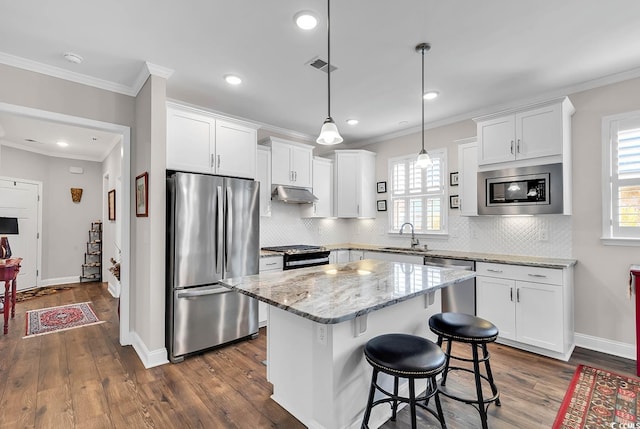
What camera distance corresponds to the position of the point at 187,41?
254cm

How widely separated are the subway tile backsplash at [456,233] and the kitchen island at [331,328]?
6.00 ft

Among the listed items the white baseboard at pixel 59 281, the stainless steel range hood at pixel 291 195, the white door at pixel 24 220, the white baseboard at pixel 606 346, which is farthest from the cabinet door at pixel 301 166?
the white baseboard at pixel 59 281

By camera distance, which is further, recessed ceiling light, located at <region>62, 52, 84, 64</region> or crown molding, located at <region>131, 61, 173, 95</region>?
crown molding, located at <region>131, 61, 173, 95</region>

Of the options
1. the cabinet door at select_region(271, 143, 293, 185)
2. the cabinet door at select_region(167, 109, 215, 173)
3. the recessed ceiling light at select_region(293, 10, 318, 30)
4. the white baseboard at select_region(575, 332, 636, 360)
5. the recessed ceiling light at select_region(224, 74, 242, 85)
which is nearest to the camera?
the recessed ceiling light at select_region(293, 10, 318, 30)

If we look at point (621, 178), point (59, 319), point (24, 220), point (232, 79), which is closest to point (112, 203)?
point (24, 220)

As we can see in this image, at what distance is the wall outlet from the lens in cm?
182

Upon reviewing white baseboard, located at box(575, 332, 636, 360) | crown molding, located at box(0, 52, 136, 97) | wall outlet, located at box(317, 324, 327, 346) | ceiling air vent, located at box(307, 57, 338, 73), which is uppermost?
ceiling air vent, located at box(307, 57, 338, 73)

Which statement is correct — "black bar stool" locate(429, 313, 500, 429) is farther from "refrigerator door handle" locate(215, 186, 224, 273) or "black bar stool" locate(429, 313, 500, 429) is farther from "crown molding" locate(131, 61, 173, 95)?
"crown molding" locate(131, 61, 173, 95)

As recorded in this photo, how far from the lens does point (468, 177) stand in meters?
4.03

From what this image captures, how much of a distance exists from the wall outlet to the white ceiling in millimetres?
2102

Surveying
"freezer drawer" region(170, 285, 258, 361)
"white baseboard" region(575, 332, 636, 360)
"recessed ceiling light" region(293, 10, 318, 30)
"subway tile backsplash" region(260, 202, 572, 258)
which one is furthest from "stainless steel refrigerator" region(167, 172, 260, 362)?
"white baseboard" region(575, 332, 636, 360)

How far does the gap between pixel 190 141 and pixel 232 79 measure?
2.63 feet

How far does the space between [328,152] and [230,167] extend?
7.20 ft

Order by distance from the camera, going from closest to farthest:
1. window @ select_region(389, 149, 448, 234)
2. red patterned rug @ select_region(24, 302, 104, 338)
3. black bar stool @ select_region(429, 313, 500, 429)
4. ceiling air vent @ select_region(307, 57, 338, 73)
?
1. black bar stool @ select_region(429, 313, 500, 429)
2. ceiling air vent @ select_region(307, 57, 338, 73)
3. red patterned rug @ select_region(24, 302, 104, 338)
4. window @ select_region(389, 149, 448, 234)
